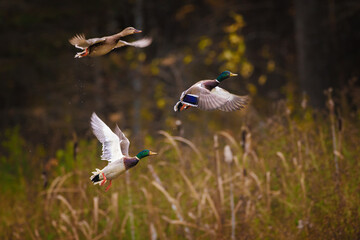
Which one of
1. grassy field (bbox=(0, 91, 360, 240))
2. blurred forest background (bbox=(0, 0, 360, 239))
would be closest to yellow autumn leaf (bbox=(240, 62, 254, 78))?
blurred forest background (bbox=(0, 0, 360, 239))

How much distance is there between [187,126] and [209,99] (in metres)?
8.08

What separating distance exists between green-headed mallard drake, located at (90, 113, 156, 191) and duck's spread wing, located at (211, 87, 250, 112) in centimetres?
20

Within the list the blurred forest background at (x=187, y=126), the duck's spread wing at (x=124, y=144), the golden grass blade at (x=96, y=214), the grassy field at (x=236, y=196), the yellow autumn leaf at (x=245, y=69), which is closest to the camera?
the duck's spread wing at (x=124, y=144)

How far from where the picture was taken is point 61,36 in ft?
35.3

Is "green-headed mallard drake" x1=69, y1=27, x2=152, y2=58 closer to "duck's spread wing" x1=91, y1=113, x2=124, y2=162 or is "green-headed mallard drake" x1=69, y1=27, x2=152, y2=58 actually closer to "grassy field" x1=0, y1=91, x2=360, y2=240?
"duck's spread wing" x1=91, y1=113, x2=124, y2=162

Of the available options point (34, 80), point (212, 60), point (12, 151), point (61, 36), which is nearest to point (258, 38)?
point (212, 60)

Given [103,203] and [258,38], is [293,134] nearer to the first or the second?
[103,203]

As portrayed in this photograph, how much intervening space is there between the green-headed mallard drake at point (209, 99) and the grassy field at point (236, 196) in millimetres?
2129

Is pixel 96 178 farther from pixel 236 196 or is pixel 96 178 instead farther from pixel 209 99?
pixel 236 196

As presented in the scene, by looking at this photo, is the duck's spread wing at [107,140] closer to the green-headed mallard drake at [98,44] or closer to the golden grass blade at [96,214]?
the green-headed mallard drake at [98,44]

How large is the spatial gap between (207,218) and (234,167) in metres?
0.95

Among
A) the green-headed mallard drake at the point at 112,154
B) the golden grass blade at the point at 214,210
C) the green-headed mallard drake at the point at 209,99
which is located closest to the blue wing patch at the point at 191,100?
the green-headed mallard drake at the point at 209,99

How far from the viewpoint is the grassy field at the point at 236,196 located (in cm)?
364

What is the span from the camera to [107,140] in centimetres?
123
